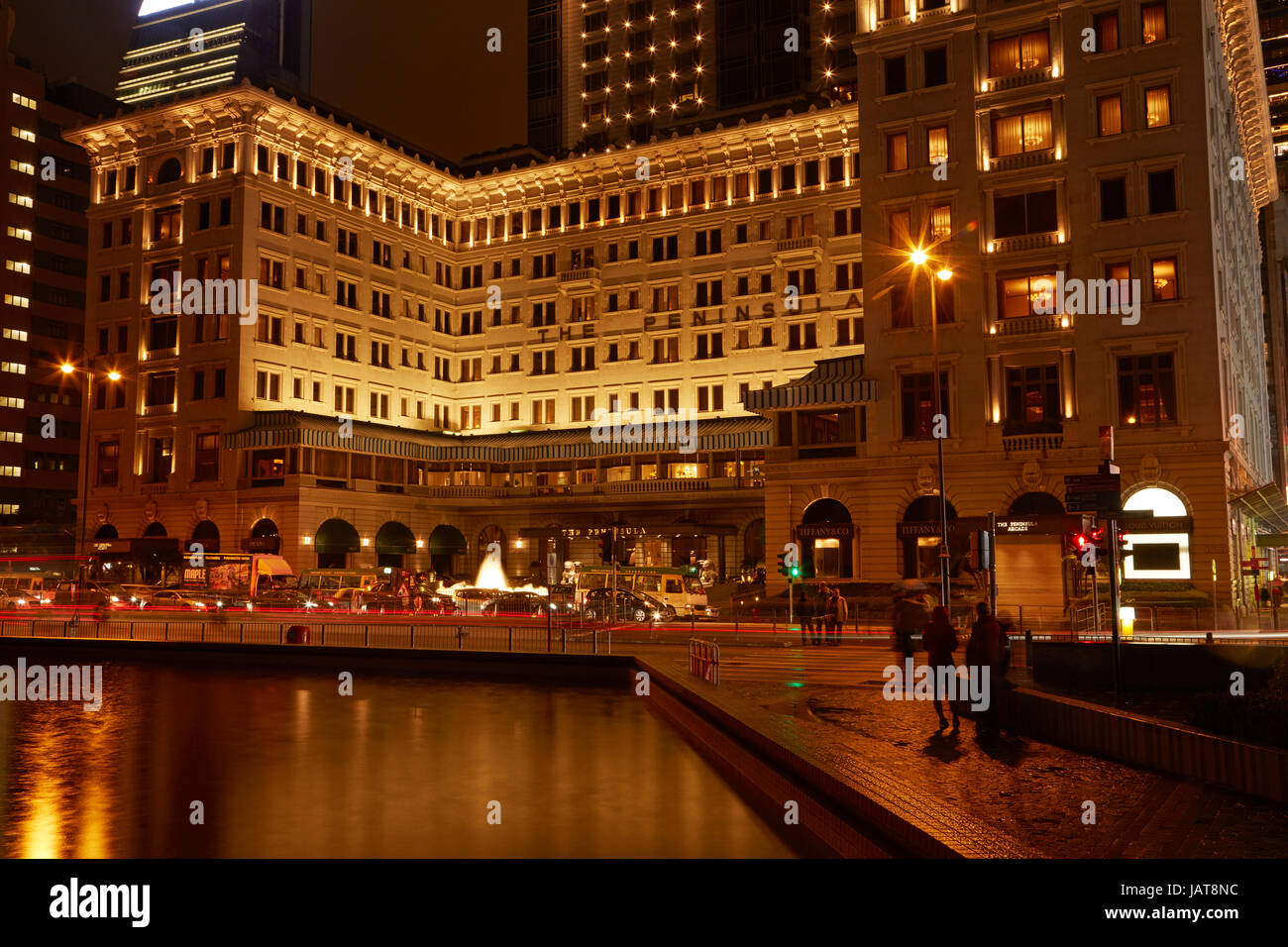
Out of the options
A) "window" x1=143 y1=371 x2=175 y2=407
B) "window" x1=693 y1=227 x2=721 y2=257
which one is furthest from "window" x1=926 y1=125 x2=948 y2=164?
"window" x1=143 y1=371 x2=175 y2=407

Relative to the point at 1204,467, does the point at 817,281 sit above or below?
above

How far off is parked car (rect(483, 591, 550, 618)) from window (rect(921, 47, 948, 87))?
2830 centimetres

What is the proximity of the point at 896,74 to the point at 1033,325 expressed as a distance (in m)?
13.4

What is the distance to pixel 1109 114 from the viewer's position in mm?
46312

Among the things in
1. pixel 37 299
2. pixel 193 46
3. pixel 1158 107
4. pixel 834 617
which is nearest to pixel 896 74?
pixel 1158 107

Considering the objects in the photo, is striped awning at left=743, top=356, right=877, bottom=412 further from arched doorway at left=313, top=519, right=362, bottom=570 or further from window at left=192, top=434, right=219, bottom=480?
window at left=192, top=434, right=219, bottom=480

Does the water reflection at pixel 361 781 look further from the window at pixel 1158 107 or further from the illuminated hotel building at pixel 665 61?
the illuminated hotel building at pixel 665 61

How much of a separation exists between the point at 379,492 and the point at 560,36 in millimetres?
46420

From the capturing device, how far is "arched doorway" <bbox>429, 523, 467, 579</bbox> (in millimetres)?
72312

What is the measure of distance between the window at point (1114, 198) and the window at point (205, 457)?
1889 inches

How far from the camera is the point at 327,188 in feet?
231

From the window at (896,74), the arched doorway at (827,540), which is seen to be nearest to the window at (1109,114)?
the window at (896,74)
